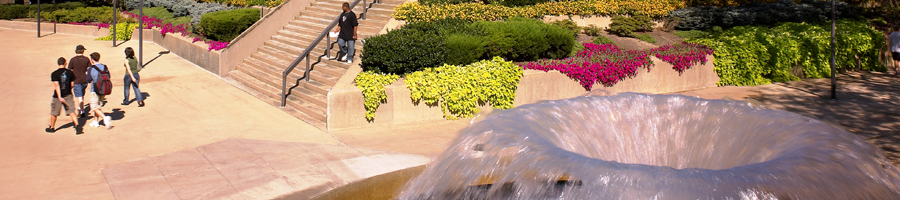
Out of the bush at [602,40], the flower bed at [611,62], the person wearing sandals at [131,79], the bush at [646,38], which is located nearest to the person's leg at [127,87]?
the person wearing sandals at [131,79]

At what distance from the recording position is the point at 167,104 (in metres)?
12.8

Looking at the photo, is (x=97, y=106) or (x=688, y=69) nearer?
(x=97, y=106)

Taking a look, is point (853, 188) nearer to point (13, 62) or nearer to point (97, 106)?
point (97, 106)

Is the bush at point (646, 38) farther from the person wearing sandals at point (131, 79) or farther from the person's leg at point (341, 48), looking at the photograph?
the person wearing sandals at point (131, 79)

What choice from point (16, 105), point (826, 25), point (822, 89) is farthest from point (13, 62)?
point (826, 25)

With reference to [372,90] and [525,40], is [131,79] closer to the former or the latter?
[372,90]

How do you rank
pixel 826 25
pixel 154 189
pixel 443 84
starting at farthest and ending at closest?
pixel 826 25 < pixel 443 84 < pixel 154 189

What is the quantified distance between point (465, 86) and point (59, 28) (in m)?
20.0

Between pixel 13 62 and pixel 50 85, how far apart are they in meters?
4.35

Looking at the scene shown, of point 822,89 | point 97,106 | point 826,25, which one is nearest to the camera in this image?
point 97,106

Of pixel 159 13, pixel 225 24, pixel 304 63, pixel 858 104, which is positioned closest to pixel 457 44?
pixel 304 63

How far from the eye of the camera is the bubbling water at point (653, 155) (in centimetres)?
382

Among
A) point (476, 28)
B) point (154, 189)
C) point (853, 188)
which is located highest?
point (476, 28)

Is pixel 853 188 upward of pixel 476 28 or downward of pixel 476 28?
downward
